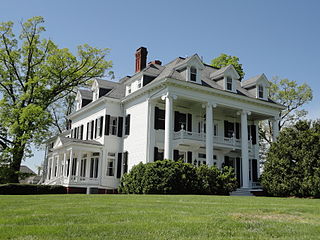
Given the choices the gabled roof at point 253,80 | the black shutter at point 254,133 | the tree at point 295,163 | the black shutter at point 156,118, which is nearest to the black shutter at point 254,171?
the black shutter at point 254,133

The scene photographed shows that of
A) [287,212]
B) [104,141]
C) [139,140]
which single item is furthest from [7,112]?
[287,212]

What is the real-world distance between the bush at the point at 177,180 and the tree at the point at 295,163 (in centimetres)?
278

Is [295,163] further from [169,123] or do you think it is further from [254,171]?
[254,171]

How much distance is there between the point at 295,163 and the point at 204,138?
6646 mm

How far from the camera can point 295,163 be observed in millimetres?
20422

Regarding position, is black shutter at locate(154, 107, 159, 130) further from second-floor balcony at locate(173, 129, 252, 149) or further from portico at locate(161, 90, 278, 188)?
second-floor balcony at locate(173, 129, 252, 149)

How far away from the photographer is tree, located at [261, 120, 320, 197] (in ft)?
62.4

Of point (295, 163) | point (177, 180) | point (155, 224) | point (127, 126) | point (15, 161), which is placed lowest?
point (155, 224)

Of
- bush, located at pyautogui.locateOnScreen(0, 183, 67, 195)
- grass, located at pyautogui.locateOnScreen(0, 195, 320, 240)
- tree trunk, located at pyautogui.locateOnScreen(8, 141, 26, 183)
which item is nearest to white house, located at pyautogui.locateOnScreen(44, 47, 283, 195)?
bush, located at pyautogui.locateOnScreen(0, 183, 67, 195)

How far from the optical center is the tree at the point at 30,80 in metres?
30.2

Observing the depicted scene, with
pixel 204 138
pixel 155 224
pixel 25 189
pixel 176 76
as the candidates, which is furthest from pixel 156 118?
pixel 155 224

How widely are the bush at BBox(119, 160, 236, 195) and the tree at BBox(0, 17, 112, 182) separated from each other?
540 inches

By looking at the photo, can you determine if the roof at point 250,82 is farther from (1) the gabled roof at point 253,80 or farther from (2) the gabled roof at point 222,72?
(2) the gabled roof at point 222,72

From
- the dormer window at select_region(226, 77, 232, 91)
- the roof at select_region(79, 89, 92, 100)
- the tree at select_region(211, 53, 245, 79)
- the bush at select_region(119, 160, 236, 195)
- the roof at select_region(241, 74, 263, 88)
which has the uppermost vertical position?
the tree at select_region(211, 53, 245, 79)
